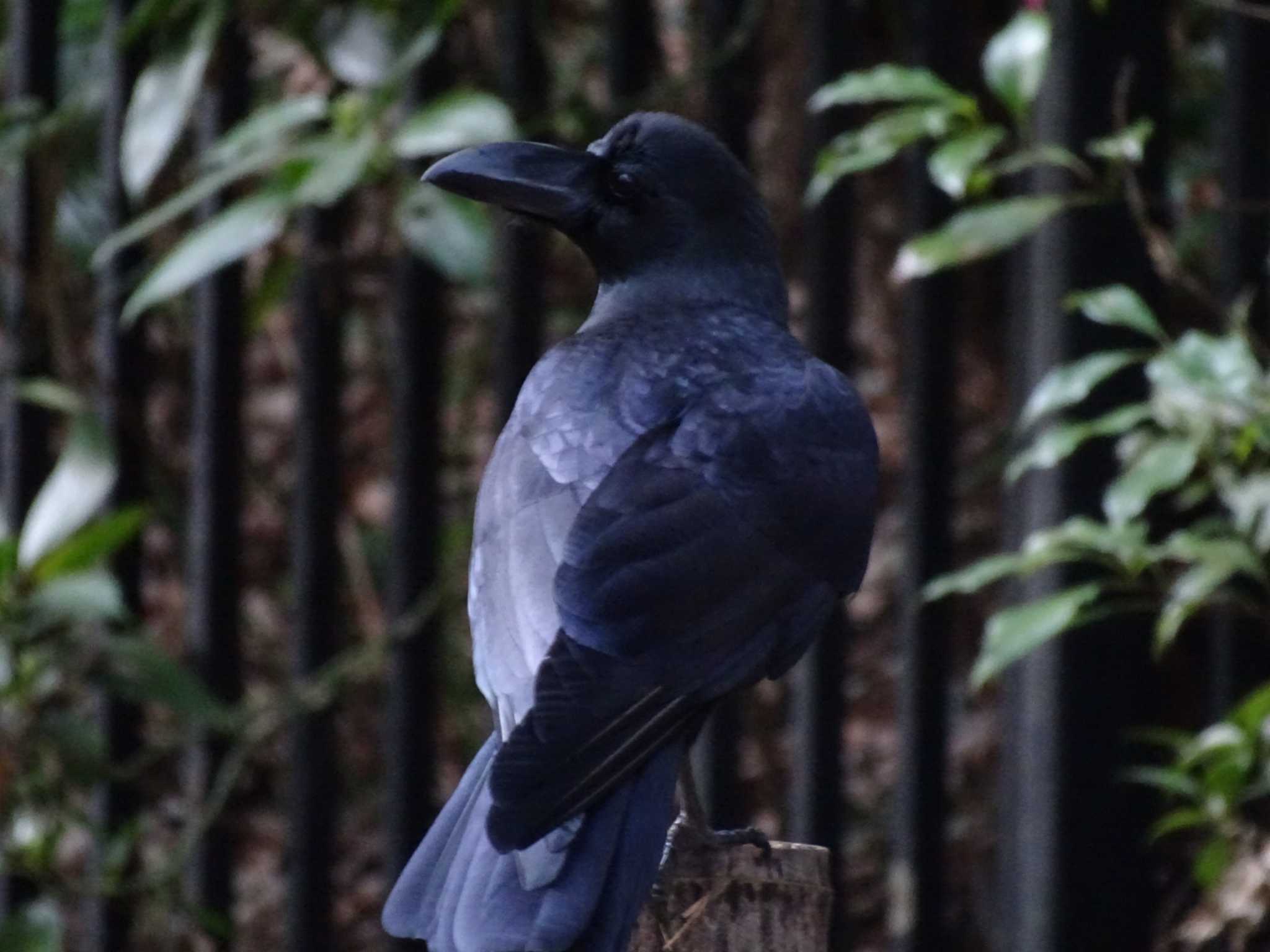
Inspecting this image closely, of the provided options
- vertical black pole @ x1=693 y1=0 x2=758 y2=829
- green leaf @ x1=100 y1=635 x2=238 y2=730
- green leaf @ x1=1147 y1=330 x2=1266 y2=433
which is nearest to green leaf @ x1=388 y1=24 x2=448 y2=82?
vertical black pole @ x1=693 y1=0 x2=758 y2=829

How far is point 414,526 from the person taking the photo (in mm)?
3193

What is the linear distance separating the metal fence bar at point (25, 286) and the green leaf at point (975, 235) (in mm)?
1395

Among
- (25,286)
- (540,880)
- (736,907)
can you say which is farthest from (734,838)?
(25,286)

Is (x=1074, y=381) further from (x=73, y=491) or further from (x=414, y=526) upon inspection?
(x=73, y=491)

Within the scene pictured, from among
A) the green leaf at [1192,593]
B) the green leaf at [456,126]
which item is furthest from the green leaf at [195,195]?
the green leaf at [1192,593]

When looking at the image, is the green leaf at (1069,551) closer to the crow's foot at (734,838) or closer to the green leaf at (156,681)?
the crow's foot at (734,838)

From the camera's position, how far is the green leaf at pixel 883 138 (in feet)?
8.68

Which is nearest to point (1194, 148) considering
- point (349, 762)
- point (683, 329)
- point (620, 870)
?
point (683, 329)

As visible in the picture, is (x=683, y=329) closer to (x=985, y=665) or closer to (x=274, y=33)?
(x=985, y=665)

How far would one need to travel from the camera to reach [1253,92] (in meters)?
2.84

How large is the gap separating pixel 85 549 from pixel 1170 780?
1459 millimetres

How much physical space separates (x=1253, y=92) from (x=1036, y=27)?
0.32 meters

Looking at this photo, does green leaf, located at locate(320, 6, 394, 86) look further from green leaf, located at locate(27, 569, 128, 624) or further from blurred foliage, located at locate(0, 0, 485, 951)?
green leaf, located at locate(27, 569, 128, 624)

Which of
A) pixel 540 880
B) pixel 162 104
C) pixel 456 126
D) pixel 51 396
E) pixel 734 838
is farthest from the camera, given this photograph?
pixel 51 396
